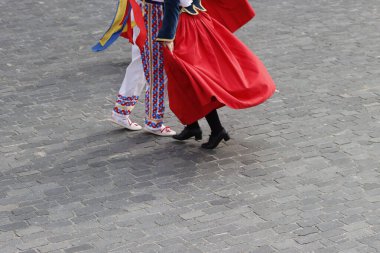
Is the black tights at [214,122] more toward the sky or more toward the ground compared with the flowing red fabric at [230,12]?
more toward the ground

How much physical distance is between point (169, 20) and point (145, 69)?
0.72 meters

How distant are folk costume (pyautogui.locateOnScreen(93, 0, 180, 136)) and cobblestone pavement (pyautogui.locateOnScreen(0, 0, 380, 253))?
0.54ft

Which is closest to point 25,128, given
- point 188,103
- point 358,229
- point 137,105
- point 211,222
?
point 137,105

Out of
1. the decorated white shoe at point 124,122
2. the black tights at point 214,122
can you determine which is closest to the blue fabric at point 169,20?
the black tights at point 214,122

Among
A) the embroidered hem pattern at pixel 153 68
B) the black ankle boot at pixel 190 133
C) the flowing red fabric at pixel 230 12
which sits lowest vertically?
the black ankle boot at pixel 190 133

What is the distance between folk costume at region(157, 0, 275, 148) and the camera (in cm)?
779

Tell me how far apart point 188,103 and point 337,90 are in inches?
83.9

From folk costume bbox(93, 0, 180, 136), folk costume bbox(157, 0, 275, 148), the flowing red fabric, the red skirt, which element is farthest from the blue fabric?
the flowing red fabric

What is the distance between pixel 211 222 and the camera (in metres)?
6.77

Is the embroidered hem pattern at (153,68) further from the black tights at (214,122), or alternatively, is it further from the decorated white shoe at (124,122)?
the black tights at (214,122)

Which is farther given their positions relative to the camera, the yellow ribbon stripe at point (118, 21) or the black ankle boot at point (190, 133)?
the yellow ribbon stripe at point (118, 21)

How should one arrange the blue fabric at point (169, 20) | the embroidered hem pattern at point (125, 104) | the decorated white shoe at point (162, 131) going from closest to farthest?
the blue fabric at point (169, 20) < the decorated white shoe at point (162, 131) < the embroidered hem pattern at point (125, 104)

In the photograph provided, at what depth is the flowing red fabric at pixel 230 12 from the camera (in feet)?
27.5

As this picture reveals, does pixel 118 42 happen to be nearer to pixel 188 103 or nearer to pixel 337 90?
pixel 337 90
